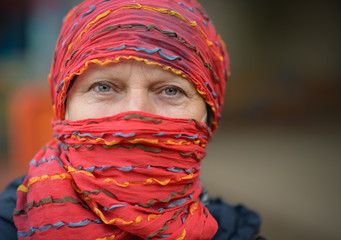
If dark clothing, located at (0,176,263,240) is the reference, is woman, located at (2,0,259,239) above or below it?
above

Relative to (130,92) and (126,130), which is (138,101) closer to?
(130,92)

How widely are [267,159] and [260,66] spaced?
4.53 metres

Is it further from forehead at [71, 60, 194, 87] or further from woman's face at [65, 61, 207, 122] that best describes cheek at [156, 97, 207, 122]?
forehead at [71, 60, 194, 87]

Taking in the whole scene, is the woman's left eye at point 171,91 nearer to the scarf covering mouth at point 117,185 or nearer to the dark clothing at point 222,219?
the scarf covering mouth at point 117,185

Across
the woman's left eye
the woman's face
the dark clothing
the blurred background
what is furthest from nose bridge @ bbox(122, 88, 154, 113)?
the blurred background

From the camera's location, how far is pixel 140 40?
5.31 feet

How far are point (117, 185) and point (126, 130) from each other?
22cm

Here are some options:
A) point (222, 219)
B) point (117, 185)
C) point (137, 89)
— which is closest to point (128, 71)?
point (137, 89)

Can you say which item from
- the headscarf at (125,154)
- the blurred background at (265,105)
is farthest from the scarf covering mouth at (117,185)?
the blurred background at (265,105)

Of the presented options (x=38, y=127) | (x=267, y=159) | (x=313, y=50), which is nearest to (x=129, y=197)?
(x=38, y=127)

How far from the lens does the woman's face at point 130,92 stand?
1.64 meters

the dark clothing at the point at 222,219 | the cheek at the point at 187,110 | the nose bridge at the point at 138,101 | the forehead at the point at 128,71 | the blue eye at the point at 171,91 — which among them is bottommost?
the dark clothing at the point at 222,219

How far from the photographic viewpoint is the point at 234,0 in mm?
10164

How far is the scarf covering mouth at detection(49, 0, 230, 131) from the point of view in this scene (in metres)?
1.62
